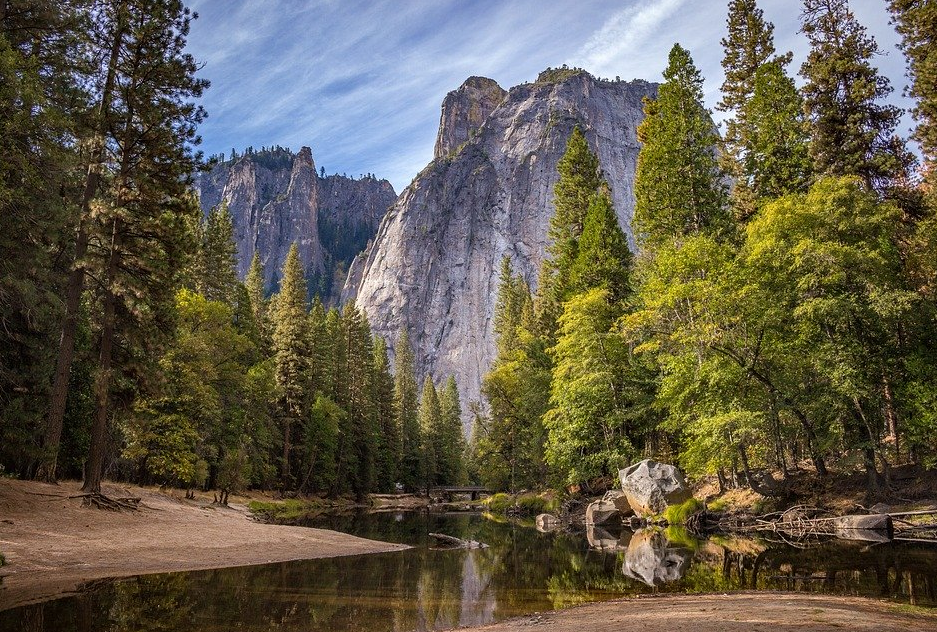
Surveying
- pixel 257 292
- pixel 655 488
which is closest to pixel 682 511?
pixel 655 488

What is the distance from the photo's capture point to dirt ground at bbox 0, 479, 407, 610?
30.6 feet

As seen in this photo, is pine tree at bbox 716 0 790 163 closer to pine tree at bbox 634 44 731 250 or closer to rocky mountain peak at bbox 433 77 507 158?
pine tree at bbox 634 44 731 250

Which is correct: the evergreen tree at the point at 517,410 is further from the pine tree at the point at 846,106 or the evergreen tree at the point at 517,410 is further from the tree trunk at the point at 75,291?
the tree trunk at the point at 75,291

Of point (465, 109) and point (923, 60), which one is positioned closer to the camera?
point (923, 60)

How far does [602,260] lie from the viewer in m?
32.6

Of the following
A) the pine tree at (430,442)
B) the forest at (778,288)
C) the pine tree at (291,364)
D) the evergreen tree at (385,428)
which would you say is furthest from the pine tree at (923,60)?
the pine tree at (430,442)

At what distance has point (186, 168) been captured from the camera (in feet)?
56.4

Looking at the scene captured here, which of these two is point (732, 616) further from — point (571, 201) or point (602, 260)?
point (571, 201)

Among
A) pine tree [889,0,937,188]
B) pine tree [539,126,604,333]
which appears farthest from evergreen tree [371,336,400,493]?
pine tree [889,0,937,188]

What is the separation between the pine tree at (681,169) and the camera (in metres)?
27.3

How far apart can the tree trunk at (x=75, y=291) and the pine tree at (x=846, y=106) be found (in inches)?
982

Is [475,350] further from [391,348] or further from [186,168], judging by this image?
[186,168]

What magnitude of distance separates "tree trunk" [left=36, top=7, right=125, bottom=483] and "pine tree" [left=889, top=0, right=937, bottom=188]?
84.8ft

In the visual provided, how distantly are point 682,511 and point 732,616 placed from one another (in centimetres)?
1684
